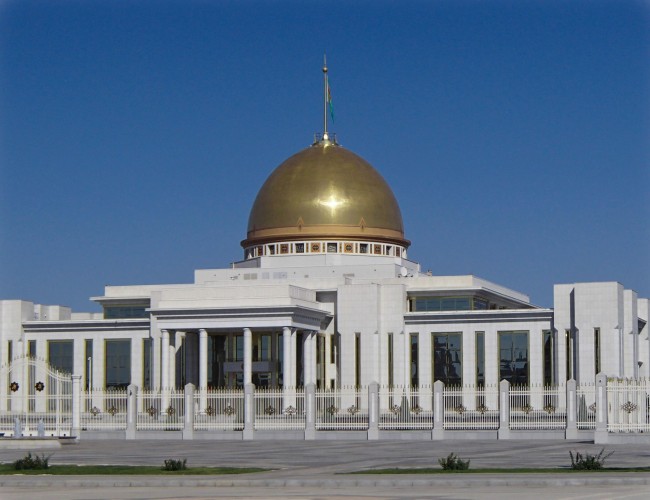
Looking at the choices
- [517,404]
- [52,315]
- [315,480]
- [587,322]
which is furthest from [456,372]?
[315,480]

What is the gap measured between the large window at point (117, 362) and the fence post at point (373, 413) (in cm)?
3225

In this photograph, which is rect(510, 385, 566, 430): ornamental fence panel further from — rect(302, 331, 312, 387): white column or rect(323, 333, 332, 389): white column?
rect(323, 333, 332, 389): white column

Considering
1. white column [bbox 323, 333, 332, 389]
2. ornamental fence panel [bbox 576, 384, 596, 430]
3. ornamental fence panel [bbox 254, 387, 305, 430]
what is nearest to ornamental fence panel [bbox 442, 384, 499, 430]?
ornamental fence panel [bbox 576, 384, 596, 430]

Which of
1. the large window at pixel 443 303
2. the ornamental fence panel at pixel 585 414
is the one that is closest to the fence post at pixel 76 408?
the ornamental fence panel at pixel 585 414

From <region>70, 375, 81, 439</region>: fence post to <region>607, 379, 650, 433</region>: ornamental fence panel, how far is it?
2143 cm

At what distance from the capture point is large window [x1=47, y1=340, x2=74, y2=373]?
84.5 metres

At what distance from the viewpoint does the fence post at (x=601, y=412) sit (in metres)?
48.0

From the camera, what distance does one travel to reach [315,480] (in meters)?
29.5

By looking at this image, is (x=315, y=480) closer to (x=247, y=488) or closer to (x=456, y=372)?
(x=247, y=488)

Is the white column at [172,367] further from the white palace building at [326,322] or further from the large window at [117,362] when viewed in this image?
the large window at [117,362]

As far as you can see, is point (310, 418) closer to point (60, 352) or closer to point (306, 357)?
point (306, 357)

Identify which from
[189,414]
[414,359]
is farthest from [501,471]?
[414,359]

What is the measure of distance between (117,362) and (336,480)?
55.5m

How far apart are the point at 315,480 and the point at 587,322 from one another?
4806cm
